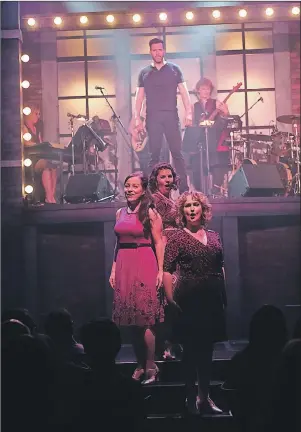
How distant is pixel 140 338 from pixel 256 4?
3683 mm

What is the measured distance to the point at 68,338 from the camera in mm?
3439

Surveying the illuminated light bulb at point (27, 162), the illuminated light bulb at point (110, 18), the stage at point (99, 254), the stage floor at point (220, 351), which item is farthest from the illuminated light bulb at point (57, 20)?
the stage floor at point (220, 351)

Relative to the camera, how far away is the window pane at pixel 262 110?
22.0 feet

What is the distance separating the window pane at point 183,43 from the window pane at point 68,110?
1.17 meters

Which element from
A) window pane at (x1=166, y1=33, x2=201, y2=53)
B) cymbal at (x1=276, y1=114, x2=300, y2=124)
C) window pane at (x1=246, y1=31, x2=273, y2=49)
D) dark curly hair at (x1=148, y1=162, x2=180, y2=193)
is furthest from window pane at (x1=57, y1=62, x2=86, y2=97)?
dark curly hair at (x1=148, y1=162, x2=180, y2=193)

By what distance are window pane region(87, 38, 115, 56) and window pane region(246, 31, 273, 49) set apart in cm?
158

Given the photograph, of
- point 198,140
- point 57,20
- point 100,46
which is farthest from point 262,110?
point 57,20

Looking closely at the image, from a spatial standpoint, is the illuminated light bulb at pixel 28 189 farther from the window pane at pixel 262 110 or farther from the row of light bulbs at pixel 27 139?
the window pane at pixel 262 110

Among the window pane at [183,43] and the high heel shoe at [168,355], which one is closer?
the high heel shoe at [168,355]

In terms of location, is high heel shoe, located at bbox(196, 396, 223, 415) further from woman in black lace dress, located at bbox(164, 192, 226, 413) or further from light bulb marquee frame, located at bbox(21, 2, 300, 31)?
light bulb marquee frame, located at bbox(21, 2, 300, 31)

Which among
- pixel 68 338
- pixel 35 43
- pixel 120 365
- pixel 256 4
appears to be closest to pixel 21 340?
pixel 68 338

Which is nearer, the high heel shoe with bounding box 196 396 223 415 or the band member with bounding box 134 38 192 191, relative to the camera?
the high heel shoe with bounding box 196 396 223 415

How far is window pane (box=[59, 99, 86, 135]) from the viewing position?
20.6ft

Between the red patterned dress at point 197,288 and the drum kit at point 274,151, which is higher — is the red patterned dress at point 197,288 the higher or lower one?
the lower one
